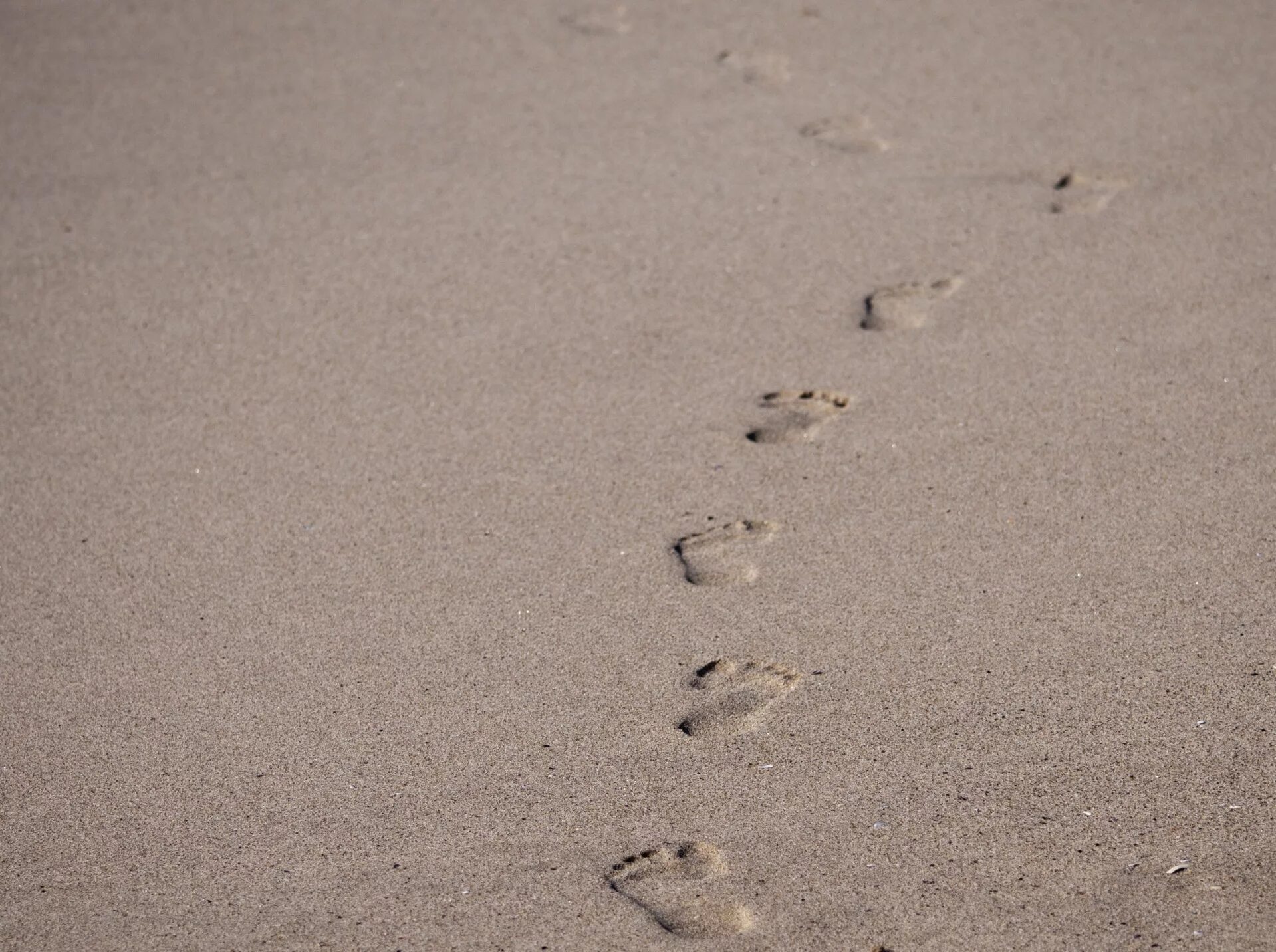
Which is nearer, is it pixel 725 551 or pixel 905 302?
pixel 725 551

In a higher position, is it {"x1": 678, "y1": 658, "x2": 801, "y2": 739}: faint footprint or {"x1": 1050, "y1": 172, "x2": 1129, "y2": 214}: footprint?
{"x1": 1050, "y1": 172, "x2": 1129, "y2": 214}: footprint

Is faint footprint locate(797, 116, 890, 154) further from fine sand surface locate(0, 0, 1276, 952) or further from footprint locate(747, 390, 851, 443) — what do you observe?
footprint locate(747, 390, 851, 443)

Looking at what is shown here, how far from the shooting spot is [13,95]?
5.59m

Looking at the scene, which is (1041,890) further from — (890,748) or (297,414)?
(297,414)

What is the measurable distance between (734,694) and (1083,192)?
2491mm

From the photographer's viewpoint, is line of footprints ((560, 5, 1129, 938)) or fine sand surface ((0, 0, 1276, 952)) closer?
line of footprints ((560, 5, 1129, 938))

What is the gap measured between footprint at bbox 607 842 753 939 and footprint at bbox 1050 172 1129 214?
2.76 m

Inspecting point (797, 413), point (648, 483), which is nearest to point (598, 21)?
point (797, 413)

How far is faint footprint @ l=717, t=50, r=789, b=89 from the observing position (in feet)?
17.8

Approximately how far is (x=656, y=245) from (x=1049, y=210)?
1279 millimetres

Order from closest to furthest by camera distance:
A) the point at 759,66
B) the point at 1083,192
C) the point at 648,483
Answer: the point at 648,483 < the point at 1083,192 < the point at 759,66

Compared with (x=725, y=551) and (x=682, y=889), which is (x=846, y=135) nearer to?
(x=725, y=551)

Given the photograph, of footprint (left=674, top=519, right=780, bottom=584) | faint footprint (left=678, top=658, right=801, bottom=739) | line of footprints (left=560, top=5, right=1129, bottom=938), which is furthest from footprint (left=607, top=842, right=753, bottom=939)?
footprint (left=674, top=519, right=780, bottom=584)

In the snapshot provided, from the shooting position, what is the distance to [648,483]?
3686 millimetres
